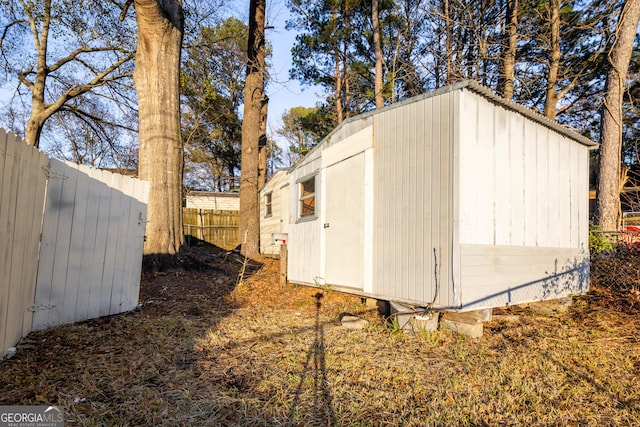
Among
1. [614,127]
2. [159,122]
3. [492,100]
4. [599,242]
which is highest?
[614,127]

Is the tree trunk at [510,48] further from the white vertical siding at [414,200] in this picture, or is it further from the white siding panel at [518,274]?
the white vertical siding at [414,200]

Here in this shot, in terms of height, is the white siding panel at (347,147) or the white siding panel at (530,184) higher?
the white siding panel at (347,147)

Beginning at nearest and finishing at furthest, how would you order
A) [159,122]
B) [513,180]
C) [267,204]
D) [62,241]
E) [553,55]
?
[62,241]
[513,180]
[159,122]
[553,55]
[267,204]

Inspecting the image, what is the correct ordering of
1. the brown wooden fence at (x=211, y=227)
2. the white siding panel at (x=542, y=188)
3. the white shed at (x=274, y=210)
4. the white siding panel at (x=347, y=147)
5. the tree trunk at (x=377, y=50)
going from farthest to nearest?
the brown wooden fence at (x=211, y=227)
the tree trunk at (x=377, y=50)
the white shed at (x=274, y=210)
the white siding panel at (x=347, y=147)
the white siding panel at (x=542, y=188)

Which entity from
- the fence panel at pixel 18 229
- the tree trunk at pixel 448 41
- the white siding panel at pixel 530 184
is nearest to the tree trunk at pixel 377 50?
the tree trunk at pixel 448 41

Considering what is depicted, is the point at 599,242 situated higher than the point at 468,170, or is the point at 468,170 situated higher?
the point at 468,170

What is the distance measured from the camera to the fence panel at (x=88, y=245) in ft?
10.5

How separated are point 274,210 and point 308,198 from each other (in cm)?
589

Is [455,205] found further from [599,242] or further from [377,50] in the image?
[377,50]

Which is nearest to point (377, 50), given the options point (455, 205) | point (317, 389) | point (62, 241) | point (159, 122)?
point (159, 122)

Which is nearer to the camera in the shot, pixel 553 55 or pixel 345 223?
pixel 345 223

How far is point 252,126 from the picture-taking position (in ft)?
31.1

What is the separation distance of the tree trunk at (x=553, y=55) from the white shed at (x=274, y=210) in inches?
299

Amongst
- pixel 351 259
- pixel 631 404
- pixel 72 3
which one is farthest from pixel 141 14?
pixel 631 404
